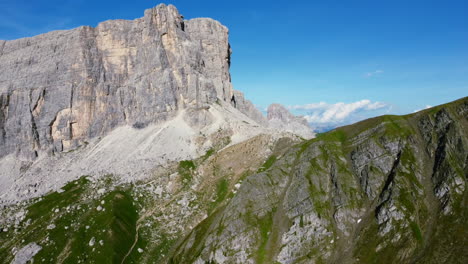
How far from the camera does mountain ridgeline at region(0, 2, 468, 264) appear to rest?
90.8 m

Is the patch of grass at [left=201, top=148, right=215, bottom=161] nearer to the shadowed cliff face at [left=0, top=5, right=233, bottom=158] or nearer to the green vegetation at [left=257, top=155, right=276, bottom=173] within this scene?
the green vegetation at [left=257, top=155, right=276, bottom=173]

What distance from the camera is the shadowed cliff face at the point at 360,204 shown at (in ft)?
275

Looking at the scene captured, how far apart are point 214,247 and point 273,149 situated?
52411mm

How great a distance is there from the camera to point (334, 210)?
321 ft

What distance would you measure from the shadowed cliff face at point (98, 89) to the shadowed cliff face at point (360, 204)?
86819 mm

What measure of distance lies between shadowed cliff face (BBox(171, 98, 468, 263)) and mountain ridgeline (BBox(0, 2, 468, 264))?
14.7 inches

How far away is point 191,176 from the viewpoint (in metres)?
137

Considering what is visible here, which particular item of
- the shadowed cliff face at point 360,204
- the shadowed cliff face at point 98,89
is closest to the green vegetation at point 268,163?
the shadowed cliff face at point 360,204

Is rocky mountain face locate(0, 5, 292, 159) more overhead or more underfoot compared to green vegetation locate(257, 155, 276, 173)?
more overhead

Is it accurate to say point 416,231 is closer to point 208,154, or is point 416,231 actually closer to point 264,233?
point 264,233

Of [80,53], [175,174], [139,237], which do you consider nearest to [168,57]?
[80,53]

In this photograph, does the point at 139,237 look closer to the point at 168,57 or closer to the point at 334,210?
the point at 334,210

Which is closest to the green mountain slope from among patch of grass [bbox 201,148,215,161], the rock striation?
patch of grass [bbox 201,148,215,161]

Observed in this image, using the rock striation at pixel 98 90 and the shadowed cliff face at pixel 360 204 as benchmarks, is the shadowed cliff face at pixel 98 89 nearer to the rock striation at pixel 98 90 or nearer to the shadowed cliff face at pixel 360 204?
the rock striation at pixel 98 90
